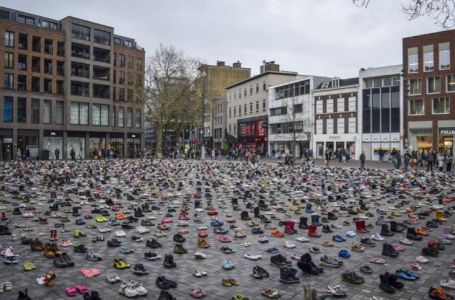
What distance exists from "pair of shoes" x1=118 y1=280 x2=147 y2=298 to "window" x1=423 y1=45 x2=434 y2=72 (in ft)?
172

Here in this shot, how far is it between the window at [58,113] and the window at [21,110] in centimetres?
451

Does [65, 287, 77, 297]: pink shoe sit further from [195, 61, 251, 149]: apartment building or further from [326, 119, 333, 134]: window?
[195, 61, 251, 149]: apartment building

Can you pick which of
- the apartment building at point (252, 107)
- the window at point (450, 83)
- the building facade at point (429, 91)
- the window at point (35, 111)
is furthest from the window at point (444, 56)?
the window at point (35, 111)

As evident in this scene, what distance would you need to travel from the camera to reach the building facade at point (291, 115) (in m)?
64.8

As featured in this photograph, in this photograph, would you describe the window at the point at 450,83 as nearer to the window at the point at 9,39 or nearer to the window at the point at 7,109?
the window at the point at 7,109

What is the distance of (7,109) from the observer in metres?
56.9

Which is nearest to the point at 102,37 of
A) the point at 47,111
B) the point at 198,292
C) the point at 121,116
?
the point at 121,116

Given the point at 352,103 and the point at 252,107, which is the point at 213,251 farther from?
the point at 252,107

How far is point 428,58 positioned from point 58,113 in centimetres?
5291

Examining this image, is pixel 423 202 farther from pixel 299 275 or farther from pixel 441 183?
pixel 299 275

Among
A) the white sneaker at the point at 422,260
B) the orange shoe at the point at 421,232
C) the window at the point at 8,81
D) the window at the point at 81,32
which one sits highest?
the window at the point at 81,32

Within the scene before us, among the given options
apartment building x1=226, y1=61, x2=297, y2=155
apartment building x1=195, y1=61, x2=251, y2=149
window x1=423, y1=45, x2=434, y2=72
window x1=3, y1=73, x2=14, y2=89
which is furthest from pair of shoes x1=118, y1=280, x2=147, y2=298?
apartment building x1=195, y1=61, x2=251, y2=149

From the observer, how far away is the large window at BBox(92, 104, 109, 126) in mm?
66438

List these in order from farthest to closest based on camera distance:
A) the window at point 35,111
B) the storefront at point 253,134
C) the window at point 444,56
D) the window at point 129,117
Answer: the storefront at point 253,134 → the window at point 129,117 → the window at point 35,111 → the window at point 444,56
